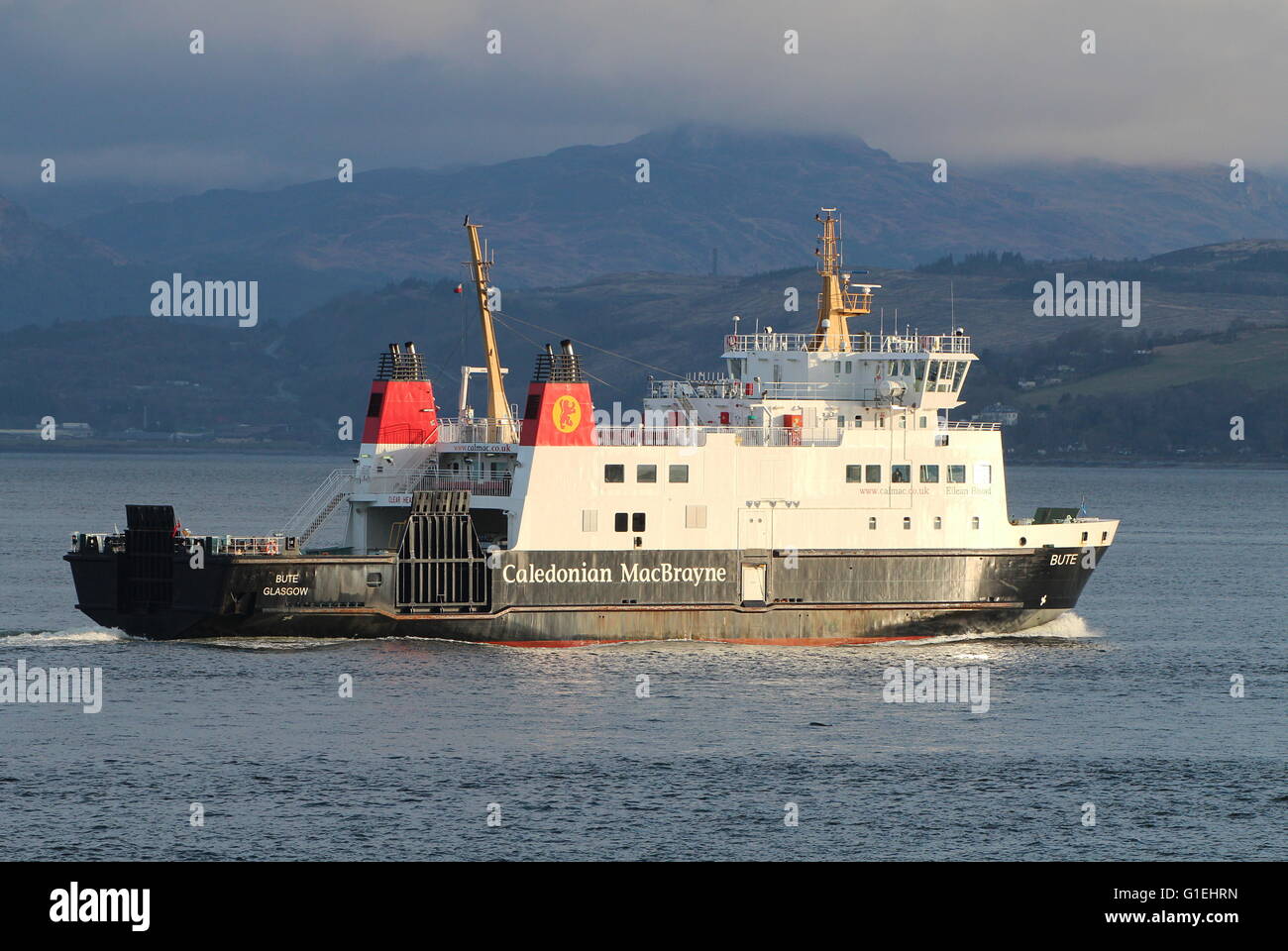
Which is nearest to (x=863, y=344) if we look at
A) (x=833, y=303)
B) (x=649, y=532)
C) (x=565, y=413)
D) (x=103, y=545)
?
(x=833, y=303)

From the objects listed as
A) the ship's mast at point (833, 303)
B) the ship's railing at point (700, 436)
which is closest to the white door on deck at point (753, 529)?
the ship's railing at point (700, 436)

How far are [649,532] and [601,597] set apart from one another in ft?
6.11

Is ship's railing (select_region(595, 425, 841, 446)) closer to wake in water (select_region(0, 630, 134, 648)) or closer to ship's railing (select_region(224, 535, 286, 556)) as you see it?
ship's railing (select_region(224, 535, 286, 556))

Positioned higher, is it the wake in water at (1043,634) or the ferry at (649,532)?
the ferry at (649,532)

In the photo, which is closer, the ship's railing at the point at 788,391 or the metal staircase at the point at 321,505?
the metal staircase at the point at 321,505

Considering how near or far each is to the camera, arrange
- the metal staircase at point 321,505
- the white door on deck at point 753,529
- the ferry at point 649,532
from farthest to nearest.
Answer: the white door on deck at point 753,529 → the metal staircase at point 321,505 → the ferry at point 649,532

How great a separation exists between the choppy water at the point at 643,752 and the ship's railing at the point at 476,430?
5787 mm

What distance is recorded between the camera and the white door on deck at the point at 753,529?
4481 cm

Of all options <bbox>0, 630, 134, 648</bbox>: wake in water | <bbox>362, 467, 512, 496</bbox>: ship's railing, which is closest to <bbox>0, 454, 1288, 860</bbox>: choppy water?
<bbox>0, 630, 134, 648</bbox>: wake in water

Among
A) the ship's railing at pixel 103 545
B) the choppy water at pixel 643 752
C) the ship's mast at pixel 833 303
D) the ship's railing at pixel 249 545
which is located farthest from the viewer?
the ship's mast at pixel 833 303

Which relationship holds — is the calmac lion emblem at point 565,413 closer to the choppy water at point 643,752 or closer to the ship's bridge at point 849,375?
the ship's bridge at point 849,375

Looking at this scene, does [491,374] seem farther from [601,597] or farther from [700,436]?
[601,597]

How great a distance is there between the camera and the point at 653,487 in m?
44.6
